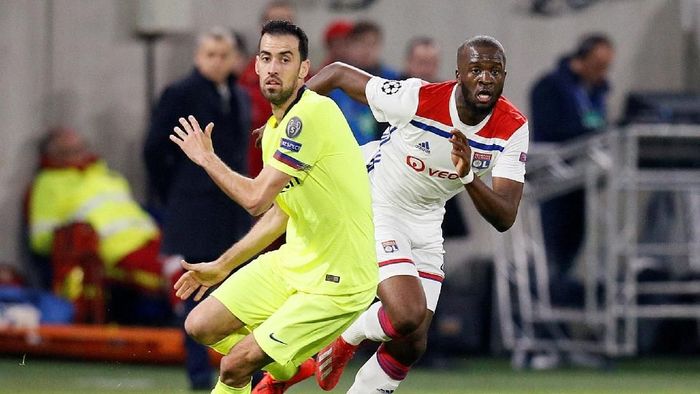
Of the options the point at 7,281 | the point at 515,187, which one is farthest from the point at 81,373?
the point at 515,187

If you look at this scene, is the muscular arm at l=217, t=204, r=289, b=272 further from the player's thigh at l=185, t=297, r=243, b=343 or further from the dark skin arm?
the dark skin arm

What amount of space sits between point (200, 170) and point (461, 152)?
3.07 metres

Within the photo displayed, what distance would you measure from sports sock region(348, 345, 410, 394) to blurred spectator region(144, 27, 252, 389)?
165 centimetres

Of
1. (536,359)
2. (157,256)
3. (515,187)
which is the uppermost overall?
(515,187)

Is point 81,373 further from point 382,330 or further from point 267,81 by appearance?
point 267,81

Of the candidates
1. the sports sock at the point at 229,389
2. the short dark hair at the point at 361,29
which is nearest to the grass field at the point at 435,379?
the short dark hair at the point at 361,29

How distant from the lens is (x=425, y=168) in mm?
8820

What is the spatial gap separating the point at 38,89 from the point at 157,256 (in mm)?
2064

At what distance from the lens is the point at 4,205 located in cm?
1419

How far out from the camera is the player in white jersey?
8.40 metres

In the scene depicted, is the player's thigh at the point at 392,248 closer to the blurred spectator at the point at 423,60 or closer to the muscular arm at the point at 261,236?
the muscular arm at the point at 261,236

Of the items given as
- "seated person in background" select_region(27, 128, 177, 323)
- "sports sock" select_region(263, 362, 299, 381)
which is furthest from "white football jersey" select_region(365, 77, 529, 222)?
"seated person in background" select_region(27, 128, 177, 323)

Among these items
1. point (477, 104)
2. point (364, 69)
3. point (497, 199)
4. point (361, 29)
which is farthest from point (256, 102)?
point (497, 199)

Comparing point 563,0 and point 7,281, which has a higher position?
point 563,0
